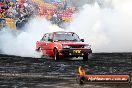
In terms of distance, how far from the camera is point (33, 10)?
60.2 m

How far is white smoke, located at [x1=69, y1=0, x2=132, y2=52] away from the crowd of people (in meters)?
4.80

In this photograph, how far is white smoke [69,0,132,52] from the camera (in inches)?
1596

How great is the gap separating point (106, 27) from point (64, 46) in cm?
2377

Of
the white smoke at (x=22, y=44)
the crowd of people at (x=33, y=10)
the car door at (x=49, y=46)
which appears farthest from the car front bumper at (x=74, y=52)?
the crowd of people at (x=33, y=10)

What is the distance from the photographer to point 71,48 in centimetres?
2255

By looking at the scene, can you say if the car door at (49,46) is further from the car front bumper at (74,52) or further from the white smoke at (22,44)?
the white smoke at (22,44)

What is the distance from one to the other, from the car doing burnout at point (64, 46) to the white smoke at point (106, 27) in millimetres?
13047

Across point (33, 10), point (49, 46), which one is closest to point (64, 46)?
point (49, 46)

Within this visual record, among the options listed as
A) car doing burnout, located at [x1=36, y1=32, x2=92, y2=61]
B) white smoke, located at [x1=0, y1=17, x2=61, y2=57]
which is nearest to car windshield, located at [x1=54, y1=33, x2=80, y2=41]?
car doing burnout, located at [x1=36, y1=32, x2=92, y2=61]

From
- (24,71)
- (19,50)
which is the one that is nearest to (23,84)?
(24,71)

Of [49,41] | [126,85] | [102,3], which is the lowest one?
[126,85]

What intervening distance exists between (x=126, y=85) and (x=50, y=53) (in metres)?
11.8

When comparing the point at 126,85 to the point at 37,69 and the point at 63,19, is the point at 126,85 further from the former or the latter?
the point at 63,19

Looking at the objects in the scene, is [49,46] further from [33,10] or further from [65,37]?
[33,10]
